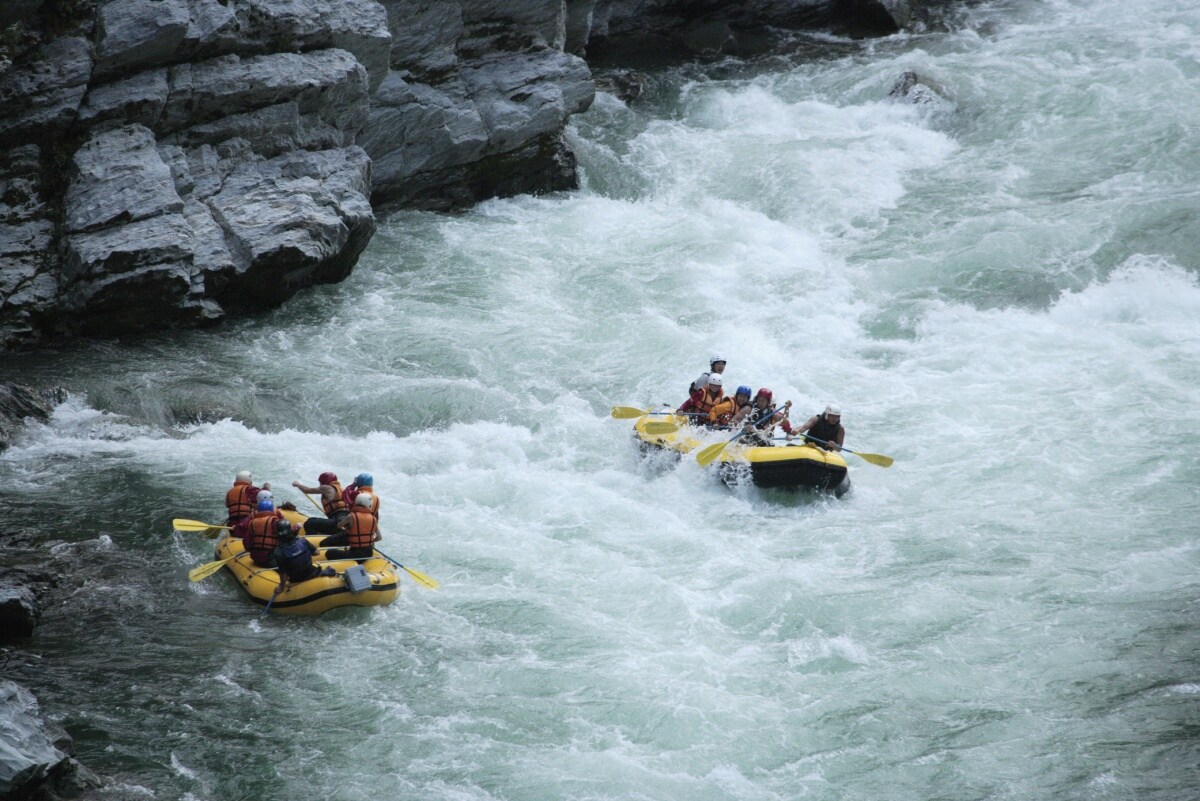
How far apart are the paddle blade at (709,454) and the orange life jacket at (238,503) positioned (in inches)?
175

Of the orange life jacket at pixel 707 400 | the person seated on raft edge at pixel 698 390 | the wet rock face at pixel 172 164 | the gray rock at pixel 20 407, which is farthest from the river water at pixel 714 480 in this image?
the orange life jacket at pixel 707 400

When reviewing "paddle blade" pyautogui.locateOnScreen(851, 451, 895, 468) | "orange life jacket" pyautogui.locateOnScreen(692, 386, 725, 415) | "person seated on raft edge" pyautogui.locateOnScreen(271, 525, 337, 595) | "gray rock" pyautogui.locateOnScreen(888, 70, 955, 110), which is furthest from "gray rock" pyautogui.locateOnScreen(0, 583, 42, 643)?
"gray rock" pyautogui.locateOnScreen(888, 70, 955, 110)

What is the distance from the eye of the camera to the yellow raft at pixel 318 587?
32.7ft

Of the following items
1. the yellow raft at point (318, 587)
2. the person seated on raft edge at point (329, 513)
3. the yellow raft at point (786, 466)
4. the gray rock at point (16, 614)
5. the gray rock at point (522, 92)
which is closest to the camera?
the gray rock at point (16, 614)

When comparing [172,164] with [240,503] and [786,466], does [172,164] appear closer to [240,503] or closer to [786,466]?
[240,503]

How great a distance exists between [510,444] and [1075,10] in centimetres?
1618

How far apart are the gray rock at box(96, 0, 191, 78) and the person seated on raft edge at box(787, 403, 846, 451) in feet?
28.1

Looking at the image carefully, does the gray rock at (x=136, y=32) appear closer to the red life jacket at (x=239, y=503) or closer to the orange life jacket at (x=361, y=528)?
the red life jacket at (x=239, y=503)

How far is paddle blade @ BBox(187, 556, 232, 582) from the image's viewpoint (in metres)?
10.0

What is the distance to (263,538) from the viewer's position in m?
10.1

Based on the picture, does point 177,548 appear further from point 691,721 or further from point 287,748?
point 691,721

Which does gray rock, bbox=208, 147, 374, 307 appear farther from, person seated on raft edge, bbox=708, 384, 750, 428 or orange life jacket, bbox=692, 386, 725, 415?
person seated on raft edge, bbox=708, 384, 750, 428

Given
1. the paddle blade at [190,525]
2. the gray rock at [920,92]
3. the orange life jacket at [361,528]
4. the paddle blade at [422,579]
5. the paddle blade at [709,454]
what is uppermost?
the gray rock at [920,92]

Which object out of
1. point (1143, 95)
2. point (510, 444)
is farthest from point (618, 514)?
point (1143, 95)
